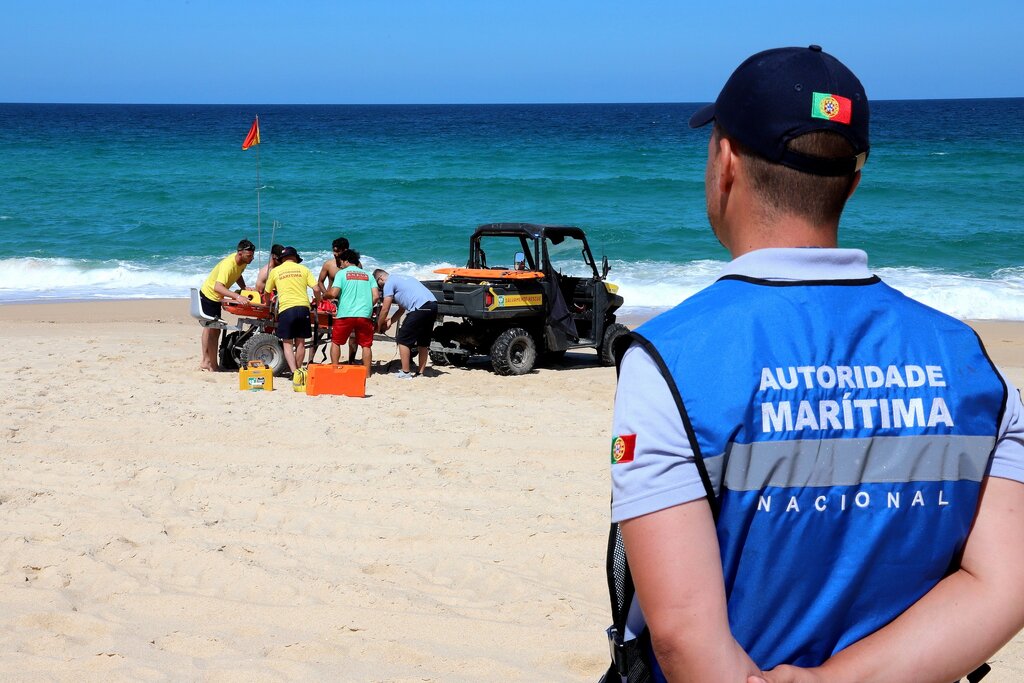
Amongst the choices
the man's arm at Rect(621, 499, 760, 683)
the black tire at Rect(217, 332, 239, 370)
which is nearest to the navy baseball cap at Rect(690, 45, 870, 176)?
the man's arm at Rect(621, 499, 760, 683)

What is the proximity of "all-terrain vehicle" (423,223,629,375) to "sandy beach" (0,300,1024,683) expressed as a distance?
2.01m

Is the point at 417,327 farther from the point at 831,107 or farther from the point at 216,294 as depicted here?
the point at 831,107

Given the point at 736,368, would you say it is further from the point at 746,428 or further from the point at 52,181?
the point at 52,181

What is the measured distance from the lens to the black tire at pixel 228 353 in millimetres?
10320

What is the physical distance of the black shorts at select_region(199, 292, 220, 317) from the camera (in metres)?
10.1

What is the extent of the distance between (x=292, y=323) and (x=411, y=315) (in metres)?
1.16

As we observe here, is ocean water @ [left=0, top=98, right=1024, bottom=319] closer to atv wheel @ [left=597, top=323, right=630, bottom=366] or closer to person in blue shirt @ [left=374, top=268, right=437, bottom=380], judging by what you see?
person in blue shirt @ [left=374, top=268, right=437, bottom=380]

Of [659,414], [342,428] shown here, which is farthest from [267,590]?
[659,414]

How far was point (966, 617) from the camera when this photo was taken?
1349 mm

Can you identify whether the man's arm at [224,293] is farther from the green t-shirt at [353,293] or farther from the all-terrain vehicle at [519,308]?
the all-terrain vehicle at [519,308]

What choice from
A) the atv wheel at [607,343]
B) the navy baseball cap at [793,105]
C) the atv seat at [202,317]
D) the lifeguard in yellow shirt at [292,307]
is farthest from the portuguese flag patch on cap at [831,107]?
the atv wheel at [607,343]

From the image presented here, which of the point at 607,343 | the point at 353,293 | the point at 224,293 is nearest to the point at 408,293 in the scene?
the point at 353,293

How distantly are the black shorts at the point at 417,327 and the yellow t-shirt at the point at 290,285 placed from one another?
98 centimetres

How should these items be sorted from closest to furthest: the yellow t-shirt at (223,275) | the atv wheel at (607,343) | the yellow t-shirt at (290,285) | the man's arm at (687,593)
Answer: the man's arm at (687,593)
the yellow t-shirt at (290,285)
the yellow t-shirt at (223,275)
the atv wheel at (607,343)
